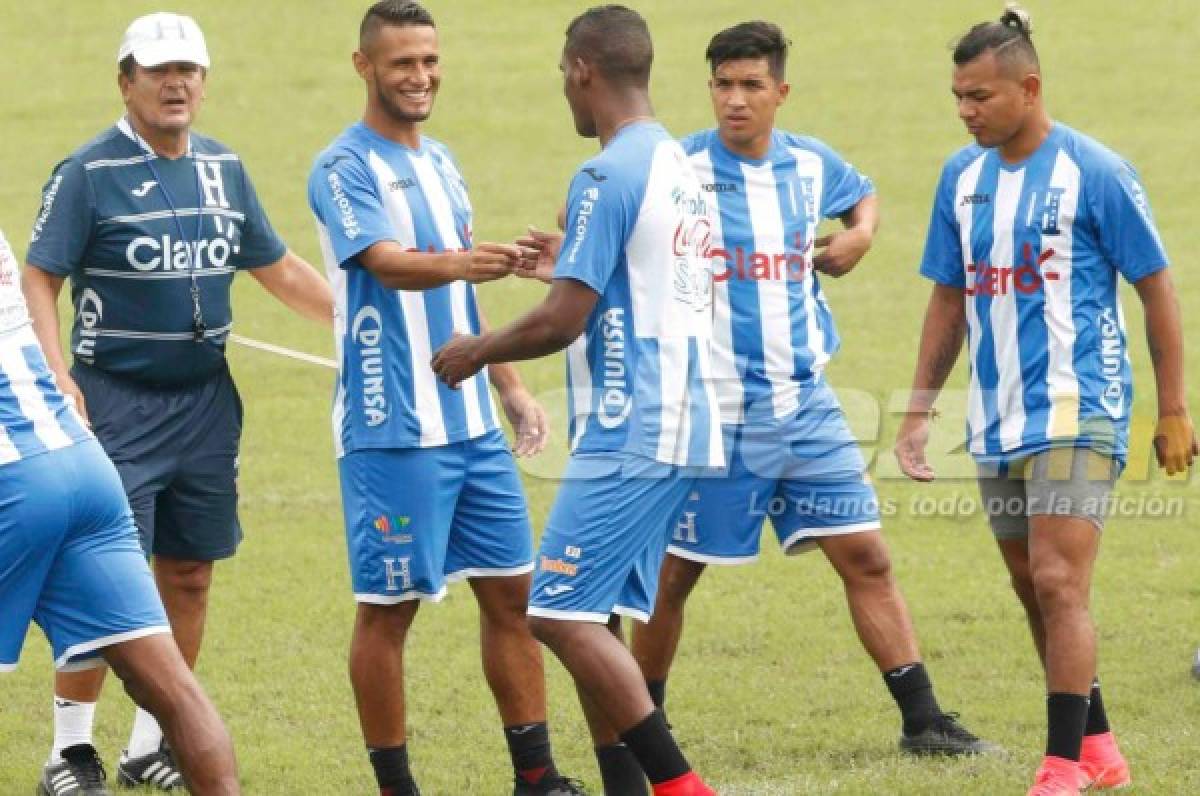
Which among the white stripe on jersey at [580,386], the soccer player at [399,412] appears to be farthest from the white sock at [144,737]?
the white stripe on jersey at [580,386]

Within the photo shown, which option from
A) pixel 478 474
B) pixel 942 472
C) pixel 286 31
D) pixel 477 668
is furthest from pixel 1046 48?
pixel 478 474

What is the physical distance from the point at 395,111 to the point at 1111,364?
2.43 meters

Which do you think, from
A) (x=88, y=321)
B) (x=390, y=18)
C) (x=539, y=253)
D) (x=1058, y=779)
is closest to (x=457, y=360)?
(x=539, y=253)

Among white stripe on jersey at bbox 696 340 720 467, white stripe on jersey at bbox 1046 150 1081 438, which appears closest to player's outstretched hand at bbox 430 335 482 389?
white stripe on jersey at bbox 696 340 720 467

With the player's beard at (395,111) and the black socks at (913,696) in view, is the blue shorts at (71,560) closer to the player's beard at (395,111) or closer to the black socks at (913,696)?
the player's beard at (395,111)

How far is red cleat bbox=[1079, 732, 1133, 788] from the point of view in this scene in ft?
23.2

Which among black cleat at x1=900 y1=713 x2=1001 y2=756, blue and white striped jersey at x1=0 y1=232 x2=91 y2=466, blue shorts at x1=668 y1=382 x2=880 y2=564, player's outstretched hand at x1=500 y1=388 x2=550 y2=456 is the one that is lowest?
black cleat at x1=900 y1=713 x2=1001 y2=756

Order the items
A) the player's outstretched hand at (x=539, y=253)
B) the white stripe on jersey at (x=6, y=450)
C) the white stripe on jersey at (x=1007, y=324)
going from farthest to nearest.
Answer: the white stripe on jersey at (x=1007, y=324)
the player's outstretched hand at (x=539, y=253)
the white stripe on jersey at (x=6, y=450)

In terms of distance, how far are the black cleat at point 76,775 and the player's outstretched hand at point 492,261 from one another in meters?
2.19

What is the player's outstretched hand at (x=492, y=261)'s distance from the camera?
6.59 m

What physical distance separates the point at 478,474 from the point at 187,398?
1.11 meters

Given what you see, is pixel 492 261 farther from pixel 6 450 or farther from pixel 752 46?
pixel 752 46

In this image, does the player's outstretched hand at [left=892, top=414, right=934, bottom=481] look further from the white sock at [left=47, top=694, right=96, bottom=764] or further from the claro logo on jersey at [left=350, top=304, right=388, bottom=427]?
the white sock at [left=47, top=694, right=96, bottom=764]

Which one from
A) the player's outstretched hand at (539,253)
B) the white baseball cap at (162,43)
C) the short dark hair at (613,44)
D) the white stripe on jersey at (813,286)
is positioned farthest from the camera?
the white stripe on jersey at (813,286)
